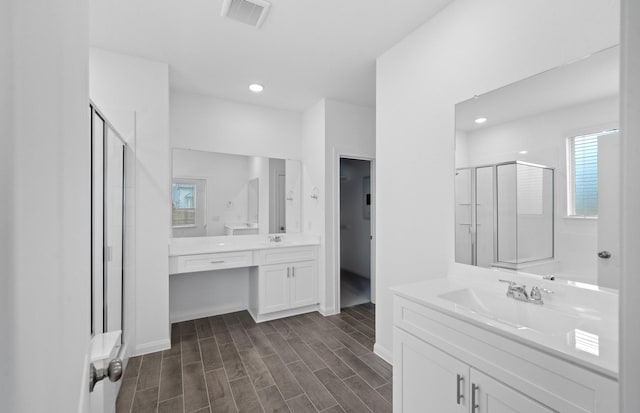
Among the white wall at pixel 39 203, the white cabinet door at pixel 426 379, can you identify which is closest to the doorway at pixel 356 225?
the white cabinet door at pixel 426 379

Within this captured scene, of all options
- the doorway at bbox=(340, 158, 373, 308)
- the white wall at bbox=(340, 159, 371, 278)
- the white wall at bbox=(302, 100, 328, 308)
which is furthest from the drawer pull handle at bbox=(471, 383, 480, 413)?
the white wall at bbox=(340, 159, 371, 278)

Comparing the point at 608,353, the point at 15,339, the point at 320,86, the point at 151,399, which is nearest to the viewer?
the point at 15,339

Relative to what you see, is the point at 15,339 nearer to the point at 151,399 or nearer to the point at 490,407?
the point at 490,407

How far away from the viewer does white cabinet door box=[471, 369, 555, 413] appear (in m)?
1.03

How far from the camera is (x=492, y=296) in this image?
1561 millimetres

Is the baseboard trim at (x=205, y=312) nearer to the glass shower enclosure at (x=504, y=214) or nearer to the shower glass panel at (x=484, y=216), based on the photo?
the glass shower enclosure at (x=504, y=214)

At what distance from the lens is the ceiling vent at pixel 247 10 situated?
1944 millimetres

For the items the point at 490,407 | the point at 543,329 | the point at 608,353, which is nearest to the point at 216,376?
the point at 490,407

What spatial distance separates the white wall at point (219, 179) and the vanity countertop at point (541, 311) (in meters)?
2.61

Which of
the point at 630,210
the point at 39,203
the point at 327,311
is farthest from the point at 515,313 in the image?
the point at 327,311

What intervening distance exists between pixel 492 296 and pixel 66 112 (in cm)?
183

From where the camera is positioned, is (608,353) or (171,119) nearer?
(608,353)

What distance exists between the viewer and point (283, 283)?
3.40 metres

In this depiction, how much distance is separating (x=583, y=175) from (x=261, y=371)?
243 centimetres
